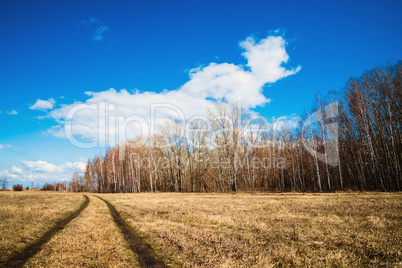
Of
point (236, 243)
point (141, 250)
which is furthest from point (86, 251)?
point (236, 243)

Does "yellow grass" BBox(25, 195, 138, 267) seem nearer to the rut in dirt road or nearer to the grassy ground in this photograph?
the rut in dirt road

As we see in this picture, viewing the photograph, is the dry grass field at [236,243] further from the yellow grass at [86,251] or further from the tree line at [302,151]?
the tree line at [302,151]

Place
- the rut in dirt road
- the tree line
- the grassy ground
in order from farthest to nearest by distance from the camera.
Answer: the tree line
the rut in dirt road
the grassy ground

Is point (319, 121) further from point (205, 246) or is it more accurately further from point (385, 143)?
point (205, 246)

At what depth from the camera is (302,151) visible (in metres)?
40.8

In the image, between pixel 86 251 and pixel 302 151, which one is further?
pixel 302 151

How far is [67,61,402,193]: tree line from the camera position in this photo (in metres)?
24.3

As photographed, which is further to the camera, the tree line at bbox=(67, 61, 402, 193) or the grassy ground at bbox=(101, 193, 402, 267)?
the tree line at bbox=(67, 61, 402, 193)

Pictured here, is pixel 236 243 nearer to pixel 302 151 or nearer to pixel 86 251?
pixel 86 251

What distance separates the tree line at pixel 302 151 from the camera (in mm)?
24328

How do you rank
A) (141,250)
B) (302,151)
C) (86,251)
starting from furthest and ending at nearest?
(302,151) < (141,250) < (86,251)

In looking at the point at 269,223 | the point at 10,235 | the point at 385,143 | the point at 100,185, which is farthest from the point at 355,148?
the point at 100,185

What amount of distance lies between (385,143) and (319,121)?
26.4 ft

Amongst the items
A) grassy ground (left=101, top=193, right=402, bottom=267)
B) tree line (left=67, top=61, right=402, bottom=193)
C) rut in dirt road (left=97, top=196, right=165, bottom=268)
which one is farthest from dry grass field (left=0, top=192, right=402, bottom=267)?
tree line (left=67, top=61, right=402, bottom=193)
